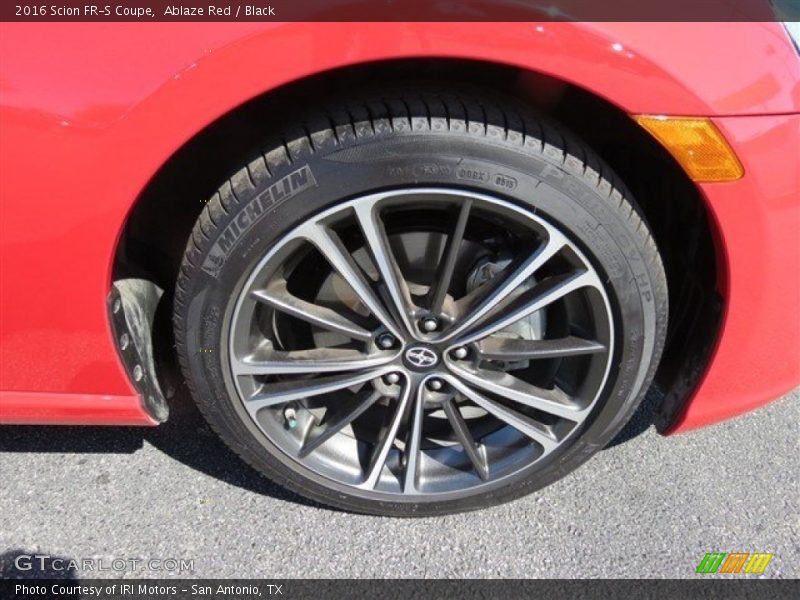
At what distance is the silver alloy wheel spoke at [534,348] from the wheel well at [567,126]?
1.03 feet

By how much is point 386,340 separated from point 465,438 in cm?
35

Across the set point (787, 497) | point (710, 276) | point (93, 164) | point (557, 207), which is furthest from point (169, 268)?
point (787, 497)

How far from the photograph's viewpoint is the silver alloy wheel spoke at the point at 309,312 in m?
1.64

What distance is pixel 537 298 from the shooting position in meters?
1.63

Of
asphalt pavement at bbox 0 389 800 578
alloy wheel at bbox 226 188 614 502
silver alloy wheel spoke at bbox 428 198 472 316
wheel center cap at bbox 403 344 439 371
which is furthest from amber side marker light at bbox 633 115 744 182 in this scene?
asphalt pavement at bbox 0 389 800 578

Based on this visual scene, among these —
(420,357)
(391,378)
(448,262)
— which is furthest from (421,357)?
(448,262)

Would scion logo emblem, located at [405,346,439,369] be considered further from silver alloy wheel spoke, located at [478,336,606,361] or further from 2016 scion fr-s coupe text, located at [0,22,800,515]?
silver alloy wheel spoke, located at [478,336,606,361]

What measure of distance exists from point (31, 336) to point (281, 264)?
600mm

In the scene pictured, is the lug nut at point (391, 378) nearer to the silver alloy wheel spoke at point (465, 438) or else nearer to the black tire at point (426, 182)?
the silver alloy wheel spoke at point (465, 438)

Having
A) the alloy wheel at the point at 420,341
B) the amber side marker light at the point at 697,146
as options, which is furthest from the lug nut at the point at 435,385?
the amber side marker light at the point at 697,146

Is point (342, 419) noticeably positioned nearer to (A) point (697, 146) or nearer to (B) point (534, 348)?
(B) point (534, 348)

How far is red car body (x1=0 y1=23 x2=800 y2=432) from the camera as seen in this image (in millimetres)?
1332

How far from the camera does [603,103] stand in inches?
60.5

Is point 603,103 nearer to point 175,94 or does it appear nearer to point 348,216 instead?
point 348,216
